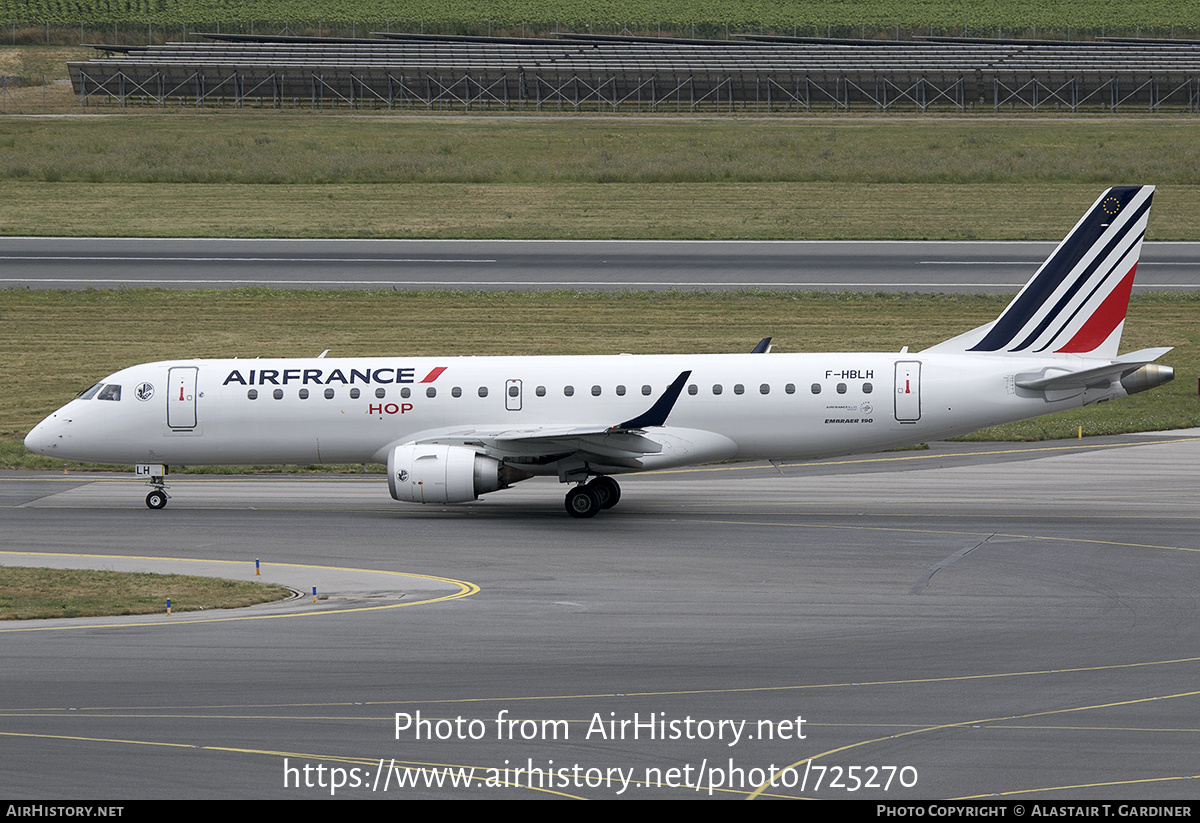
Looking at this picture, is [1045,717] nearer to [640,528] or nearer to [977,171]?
[640,528]

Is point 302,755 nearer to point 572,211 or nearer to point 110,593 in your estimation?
point 110,593

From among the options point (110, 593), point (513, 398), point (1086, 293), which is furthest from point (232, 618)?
point (1086, 293)

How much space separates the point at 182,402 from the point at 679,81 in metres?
74.4

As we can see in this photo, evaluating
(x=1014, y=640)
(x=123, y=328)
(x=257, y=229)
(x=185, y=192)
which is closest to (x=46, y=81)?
(x=185, y=192)

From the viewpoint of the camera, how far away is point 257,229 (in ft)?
217

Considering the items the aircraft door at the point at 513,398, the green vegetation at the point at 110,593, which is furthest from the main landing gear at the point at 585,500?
the green vegetation at the point at 110,593

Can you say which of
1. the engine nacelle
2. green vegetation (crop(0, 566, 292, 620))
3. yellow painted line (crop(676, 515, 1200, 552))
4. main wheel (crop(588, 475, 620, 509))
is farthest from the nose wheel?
yellow painted line (crop(676, 515, 1200, 552))

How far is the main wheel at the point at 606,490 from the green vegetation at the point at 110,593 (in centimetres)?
872

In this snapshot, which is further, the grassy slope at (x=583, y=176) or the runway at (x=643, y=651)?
the grassy slope at (x=583, y=176)

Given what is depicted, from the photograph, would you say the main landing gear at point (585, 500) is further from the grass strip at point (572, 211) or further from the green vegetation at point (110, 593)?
the grass strip at point (572, 211)

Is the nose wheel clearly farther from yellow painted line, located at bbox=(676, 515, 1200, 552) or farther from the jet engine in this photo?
yellow painted line, located at bbox=(676, 515, 1200, 552)

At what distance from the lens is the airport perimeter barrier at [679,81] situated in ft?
318

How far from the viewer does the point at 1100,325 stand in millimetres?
31312
